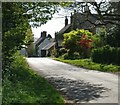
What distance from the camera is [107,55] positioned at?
3944 centimetres

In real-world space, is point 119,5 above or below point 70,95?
above

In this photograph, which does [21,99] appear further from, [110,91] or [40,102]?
[110,91]

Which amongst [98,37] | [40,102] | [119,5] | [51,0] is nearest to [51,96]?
[40,102]

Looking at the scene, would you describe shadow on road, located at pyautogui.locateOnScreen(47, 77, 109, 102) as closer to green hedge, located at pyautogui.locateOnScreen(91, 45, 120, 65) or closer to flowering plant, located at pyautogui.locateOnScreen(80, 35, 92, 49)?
green hedge, located at pyautogui.locateOnScreen(91, 45, 120, 65)

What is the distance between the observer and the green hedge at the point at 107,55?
122ft

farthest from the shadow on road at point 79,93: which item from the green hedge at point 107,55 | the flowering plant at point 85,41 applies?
the flowering plant at point 85,41

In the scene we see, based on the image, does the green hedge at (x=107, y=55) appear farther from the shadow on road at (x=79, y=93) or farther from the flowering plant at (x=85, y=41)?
the shadow on road at (x=79, y=93)

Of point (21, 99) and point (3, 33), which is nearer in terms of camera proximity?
point (21, 99)

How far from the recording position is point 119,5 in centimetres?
3594

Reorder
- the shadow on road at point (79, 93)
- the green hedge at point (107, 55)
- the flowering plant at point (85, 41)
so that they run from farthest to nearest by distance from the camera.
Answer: the flowering plant at point (85, 41) → the green hedge at point (107, 55) → the shadow on road at point (79, 93)

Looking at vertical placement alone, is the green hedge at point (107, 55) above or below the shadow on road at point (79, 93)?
below

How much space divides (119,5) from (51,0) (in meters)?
16.9

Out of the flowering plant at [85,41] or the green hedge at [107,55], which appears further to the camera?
the flowering plant at [85,41]

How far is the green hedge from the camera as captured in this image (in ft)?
122
